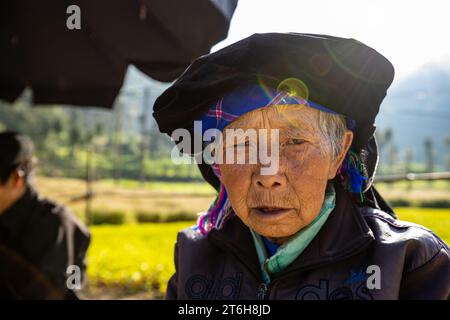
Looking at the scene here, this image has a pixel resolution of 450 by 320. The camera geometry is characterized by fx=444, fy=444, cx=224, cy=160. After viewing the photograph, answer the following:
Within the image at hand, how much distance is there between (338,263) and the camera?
4.52 feet

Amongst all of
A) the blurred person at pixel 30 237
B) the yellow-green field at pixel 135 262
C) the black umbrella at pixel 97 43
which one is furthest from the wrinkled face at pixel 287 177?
the yellow-green field at pixel 135 262

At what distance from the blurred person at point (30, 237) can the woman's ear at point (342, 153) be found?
250cm

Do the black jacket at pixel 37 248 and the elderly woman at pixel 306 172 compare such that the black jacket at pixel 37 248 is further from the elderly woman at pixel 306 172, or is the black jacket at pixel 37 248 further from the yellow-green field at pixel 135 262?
the yellow-green field at pixel 135 262

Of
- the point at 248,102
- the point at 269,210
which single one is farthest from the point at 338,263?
the point at 248,102

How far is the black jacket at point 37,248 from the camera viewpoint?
128 inches

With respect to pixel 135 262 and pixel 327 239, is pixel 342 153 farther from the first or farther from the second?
pixel 135 262

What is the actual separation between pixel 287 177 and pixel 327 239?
0.81 feet

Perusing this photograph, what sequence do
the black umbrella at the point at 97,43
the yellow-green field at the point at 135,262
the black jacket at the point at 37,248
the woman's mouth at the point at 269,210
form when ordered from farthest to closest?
the yellow-green field at the point at 135,262 < the black jacket at the point at 37,248 < the black umbrella at the point at 97,43 < the woman's mouth at the point at 269,210

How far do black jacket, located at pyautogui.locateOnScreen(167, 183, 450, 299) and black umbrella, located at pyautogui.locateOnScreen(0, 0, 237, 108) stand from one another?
4.11ft

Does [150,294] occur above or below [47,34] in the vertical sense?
below
